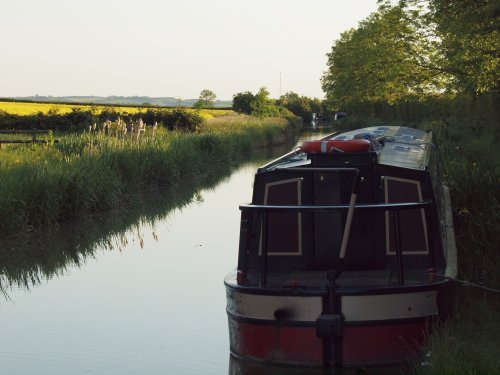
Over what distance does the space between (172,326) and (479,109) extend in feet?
89.0

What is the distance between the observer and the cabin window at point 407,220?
33.5ft

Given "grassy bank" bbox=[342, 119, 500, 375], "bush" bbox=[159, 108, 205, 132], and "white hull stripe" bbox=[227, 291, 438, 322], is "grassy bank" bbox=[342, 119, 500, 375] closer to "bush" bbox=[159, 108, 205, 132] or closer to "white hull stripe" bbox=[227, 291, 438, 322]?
"white hull stripe" bbox=[227, 291, 438, 322]

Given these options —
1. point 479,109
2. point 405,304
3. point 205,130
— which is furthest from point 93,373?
point 205,130

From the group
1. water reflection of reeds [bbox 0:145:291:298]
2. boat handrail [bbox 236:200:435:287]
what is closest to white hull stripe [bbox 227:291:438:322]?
boat handrail [bbox 236:200:435:287]

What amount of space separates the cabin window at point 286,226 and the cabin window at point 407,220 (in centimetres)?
93

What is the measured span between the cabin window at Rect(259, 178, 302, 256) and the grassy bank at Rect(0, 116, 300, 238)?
25.4 feet

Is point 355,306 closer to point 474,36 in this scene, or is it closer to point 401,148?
point 401,148

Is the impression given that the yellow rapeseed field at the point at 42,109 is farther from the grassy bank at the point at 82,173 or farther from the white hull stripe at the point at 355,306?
the white hull stripe at the point at 355,306

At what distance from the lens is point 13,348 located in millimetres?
10398

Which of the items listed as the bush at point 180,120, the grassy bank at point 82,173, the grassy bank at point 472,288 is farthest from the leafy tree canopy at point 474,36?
the bush at point 180,120

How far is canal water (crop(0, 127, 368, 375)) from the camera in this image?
9961 mm

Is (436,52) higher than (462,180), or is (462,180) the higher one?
(436,52)

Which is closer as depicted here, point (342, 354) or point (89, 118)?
point (342, 354)

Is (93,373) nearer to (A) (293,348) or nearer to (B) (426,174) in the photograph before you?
(A) (293,348)
